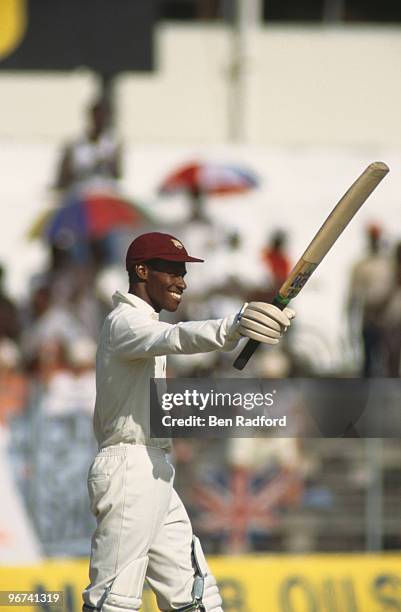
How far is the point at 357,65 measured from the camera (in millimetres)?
16875

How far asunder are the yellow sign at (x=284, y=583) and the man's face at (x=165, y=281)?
3.35 meters

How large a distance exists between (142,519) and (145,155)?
8.94 m

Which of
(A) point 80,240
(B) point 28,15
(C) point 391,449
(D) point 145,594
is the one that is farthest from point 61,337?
(B) point 28,15

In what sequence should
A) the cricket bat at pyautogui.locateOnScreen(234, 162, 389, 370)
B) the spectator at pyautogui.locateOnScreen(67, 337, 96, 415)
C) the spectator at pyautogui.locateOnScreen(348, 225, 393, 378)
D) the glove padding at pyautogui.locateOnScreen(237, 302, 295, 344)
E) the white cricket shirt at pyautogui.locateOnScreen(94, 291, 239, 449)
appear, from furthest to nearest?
the spectator at pyautogui.locateOnScreen(348, 225, 393, 378), the spectator at pyautogui.locateOnScreen(67, 337, 96, 415), the white cricket shirt at pyautogui.locateOnScreen(94, 291, 239, 449), the cricket bat at pyautogui.locateOnScreen(234, 162, 389, 370), the glove padding at pyautogui.locateOnScreen(237, 302, 295, 344)

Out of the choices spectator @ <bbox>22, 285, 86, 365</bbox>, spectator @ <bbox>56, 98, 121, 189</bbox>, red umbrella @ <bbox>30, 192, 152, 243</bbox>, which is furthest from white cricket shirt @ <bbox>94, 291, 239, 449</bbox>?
spectator @ <bbox>56, 98, 121, 189</bbox>

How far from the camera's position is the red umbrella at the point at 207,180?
1312 centimetres

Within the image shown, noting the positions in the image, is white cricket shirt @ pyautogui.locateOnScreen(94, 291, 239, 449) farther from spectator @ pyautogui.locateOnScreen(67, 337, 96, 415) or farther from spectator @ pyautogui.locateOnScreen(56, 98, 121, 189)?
spectator @ pyautogui.locateOnScreen(56, 98, 121, 189)

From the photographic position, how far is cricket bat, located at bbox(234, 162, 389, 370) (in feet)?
16.7

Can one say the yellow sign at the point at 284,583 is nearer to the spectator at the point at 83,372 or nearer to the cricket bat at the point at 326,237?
the spectator at the point at 83,372

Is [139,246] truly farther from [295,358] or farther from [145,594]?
[295,358]

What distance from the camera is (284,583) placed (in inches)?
339

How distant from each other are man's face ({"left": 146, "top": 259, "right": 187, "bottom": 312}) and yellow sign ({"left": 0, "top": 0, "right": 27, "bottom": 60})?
434 inches

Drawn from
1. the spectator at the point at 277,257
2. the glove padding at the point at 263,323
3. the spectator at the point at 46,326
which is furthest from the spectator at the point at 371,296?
the glove padding at the point at 263,323

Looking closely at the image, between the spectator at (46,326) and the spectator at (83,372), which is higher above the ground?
the spectator at (46,326)
